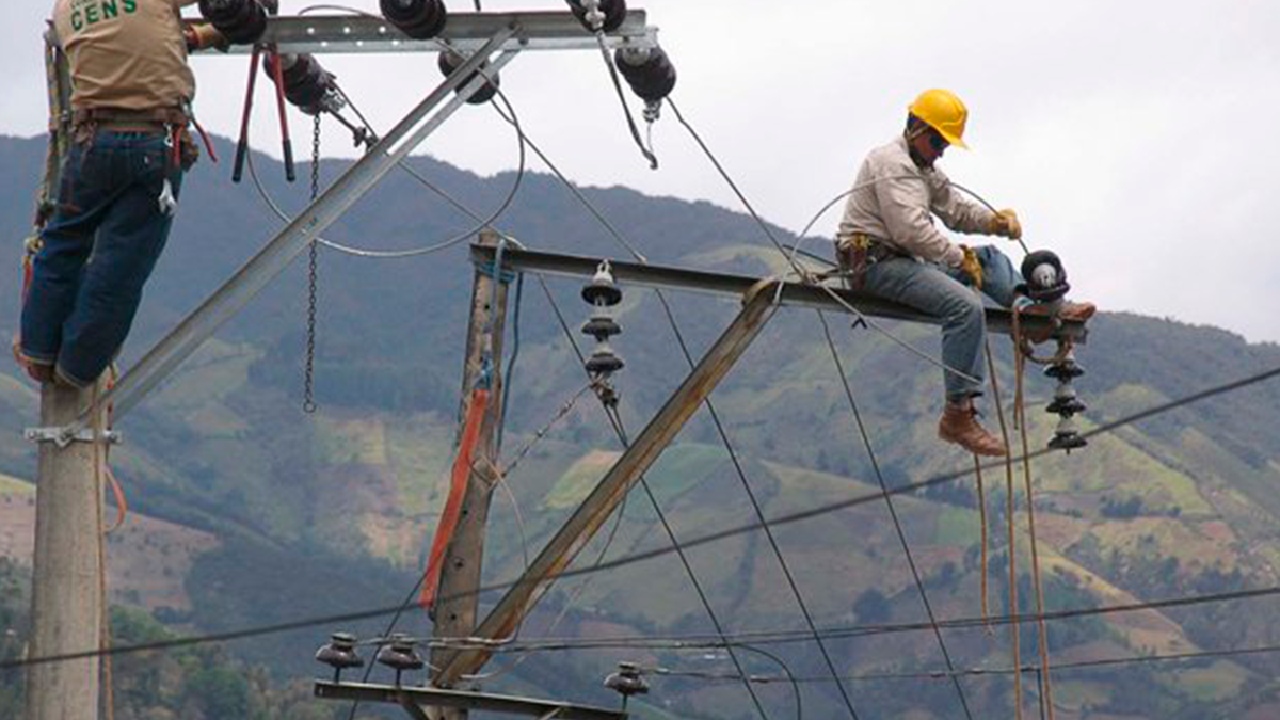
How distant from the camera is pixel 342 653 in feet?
52.7

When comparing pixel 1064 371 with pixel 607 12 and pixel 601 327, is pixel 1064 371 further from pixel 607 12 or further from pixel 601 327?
pixel 607 12

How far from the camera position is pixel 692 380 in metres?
16.7

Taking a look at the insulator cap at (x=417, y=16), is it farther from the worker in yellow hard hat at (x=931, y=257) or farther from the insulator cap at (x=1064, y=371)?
the insulator cap at (x=1064, y=371)

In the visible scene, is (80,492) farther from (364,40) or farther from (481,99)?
(481,99)

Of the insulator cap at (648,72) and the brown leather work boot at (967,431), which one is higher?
the insulator cap at (648,72)

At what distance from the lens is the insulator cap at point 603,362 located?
16609mm

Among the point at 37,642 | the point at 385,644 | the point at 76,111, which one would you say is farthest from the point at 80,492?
the point at 385,644

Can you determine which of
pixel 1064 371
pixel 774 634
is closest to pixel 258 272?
pixel 774 634

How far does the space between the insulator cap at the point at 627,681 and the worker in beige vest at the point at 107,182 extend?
3.69m

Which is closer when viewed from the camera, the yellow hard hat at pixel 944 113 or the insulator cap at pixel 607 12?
the insulator cap at pixel 607 12

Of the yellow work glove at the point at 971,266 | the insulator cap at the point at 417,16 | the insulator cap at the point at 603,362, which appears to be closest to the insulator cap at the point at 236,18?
the insulator cap at the point at 417,16

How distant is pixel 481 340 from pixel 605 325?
41.2 inches

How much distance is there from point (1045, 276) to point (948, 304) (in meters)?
0.65

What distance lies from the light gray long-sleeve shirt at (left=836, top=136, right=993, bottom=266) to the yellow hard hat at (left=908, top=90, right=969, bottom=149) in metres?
0.26
